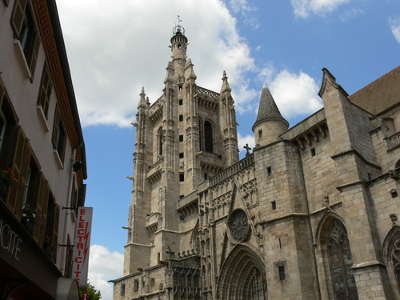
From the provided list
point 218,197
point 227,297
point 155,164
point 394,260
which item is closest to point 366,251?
point 394,260

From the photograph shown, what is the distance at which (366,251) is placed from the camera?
15.1 m

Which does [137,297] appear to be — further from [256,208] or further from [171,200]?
[256,208]

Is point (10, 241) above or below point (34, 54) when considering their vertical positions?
below

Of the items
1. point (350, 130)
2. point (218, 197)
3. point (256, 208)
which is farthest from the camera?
point (218, 197)

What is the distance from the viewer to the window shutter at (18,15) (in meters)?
6.66

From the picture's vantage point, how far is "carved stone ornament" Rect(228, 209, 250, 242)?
76.4ft

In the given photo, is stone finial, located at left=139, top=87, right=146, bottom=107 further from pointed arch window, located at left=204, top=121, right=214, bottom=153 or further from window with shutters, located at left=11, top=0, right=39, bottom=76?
window with shutters, located at left=11, top=0, right=39, bottom=76

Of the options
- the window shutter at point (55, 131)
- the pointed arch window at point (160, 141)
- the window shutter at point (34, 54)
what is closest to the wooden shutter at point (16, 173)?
the window shutter at point (34, 54)

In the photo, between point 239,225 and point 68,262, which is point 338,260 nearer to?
point 239,225

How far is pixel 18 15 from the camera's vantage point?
6.91m

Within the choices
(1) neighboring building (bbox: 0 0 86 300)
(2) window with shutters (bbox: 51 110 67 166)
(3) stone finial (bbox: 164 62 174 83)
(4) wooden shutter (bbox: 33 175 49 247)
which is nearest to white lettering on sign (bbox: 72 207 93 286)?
(1) neighboring building (bbox: 0 0 86 300)

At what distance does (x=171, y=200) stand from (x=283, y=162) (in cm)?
1399

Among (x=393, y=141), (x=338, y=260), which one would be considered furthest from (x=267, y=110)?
(x=338, y=260)

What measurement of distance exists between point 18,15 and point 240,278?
1988 centimetres
